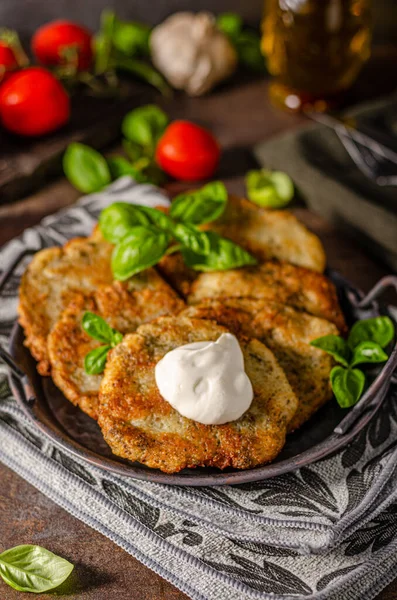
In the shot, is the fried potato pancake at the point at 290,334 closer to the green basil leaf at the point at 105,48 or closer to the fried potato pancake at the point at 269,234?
the fried potato pancake at the point at 269,234

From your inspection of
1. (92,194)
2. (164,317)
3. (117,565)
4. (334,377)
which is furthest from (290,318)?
(92,194)

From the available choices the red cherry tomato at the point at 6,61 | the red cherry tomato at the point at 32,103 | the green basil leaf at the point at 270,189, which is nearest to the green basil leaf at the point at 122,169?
the red cherry tomato at the point at 32,103

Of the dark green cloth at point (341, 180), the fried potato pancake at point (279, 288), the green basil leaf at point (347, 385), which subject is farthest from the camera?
the dark green cloth at point (341, 180)

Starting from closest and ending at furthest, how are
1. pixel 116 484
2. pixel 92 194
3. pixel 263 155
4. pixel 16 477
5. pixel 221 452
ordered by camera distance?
1. pixel 221 452
2. pixel 116 484
3. pixel 16 477
4. pixel 92 194
5. pixel 263 155

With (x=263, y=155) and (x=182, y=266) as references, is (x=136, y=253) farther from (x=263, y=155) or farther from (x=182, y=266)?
(x=263, y=155)

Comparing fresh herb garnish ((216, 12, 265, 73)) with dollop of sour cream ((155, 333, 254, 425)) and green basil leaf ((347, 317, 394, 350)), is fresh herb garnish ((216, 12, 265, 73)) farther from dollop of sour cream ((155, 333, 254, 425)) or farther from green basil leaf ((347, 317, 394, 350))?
dollop of sour cream ((155, 333, 254, 425))

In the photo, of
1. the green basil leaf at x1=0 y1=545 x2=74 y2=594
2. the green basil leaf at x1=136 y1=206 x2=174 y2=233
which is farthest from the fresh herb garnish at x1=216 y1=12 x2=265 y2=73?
the green basil leaf at x1=0 y1=545 x2=74 y2=594

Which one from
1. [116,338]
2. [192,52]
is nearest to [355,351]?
[116,338]
